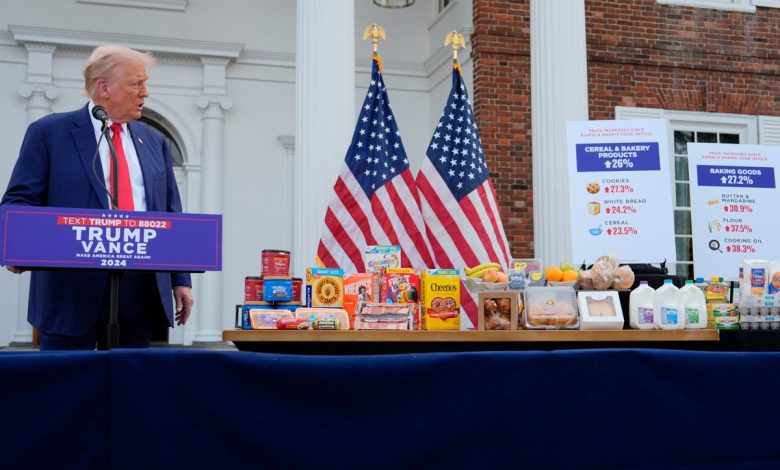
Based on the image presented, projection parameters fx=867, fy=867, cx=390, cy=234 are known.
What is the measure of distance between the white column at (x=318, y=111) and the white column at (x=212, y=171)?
10.3 feet

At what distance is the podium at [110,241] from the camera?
8.97 ft

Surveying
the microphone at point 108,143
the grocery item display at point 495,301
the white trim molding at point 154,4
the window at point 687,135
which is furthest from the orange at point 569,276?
the white trim molding at point 154,4

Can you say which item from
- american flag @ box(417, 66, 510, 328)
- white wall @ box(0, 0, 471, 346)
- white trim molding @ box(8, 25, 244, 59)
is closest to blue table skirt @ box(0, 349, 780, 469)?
american flag @ box(417, 66, 510, 328)

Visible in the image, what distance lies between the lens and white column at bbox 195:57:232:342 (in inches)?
408

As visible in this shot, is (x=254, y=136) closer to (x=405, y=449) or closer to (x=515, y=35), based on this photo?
(x=515, y=35)

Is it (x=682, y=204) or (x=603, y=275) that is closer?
(x=603, y=275)

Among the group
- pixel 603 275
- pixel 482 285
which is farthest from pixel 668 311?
pixel 482 285

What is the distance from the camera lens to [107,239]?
2816 millimetres

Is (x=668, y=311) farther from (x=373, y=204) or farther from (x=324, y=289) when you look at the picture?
(x=373, y=204)

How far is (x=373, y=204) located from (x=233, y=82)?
16.5ft

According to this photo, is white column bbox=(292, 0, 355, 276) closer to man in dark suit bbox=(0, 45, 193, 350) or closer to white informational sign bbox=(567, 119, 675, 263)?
white informational sign bbox=(567, 119, 675, 263)

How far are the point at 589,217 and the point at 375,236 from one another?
1515mm

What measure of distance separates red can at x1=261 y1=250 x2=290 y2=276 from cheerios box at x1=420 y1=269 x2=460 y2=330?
62cm

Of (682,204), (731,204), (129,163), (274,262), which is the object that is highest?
(682,204)
